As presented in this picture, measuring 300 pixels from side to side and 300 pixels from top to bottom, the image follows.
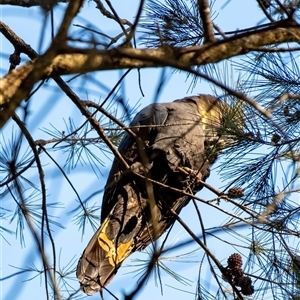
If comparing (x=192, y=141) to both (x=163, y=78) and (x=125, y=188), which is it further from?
(x=163, y=78)

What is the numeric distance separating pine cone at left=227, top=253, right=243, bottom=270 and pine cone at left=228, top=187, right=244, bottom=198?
0.86 ft

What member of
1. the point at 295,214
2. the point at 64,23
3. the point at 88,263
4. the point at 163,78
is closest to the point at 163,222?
the point at 88,263

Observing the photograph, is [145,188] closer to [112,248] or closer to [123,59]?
[112,248]

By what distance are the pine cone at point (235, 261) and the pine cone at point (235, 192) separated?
261mm

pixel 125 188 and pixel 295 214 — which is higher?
pixel 125 188

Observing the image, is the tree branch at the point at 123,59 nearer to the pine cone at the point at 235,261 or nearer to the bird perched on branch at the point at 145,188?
the bird perched on branch at the point at 145,188

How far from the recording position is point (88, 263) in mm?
3059

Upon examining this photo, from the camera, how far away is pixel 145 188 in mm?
3373

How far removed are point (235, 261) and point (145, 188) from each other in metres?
0.74

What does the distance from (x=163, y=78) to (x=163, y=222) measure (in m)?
2.08

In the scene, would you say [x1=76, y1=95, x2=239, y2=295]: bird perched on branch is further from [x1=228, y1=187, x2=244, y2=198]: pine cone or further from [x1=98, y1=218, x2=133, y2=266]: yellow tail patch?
[x1=228, y1=187, x2=244, y2=198]: pine cone

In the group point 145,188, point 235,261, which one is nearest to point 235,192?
point 235,261

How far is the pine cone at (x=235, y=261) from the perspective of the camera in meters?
2.80

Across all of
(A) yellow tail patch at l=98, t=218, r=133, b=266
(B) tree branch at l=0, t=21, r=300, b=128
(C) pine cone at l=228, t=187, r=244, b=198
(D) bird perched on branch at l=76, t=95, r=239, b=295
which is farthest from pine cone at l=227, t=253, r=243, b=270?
(B) tree branch at l=0, t=21, r=300, b=128
